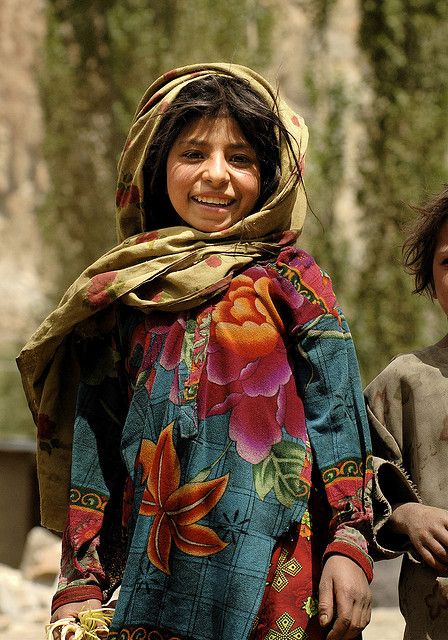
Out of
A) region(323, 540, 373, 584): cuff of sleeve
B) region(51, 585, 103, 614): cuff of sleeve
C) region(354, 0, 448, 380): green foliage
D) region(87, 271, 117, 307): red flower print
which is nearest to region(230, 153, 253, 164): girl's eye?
region(87, 271, 117, 307): red flower print

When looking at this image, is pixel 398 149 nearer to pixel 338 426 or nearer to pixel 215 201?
pixel 215 201

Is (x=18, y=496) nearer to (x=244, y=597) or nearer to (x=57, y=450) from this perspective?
(x=57, y=450)

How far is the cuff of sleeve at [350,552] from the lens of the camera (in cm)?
206

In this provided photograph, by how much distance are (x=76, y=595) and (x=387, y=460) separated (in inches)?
27.4

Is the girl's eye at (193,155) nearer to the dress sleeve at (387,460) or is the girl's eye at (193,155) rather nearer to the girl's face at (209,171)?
the girl's face at (209,171)

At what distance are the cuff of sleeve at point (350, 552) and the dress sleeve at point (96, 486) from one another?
490 millimetres

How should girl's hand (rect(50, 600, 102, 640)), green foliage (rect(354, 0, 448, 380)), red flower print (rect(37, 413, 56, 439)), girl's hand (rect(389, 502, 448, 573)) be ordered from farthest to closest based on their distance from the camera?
green foliage (rect(354, 0, 448, 380)) < red flower print (rect(37, 413, 56, 439)) < girl's hand (rect(50, 600, 102, 640)) < girl's hand (rect(389, 502, 448, 573))

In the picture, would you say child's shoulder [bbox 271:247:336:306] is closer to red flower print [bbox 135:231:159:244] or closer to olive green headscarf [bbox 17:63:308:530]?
olive green headscarf [bbox 17:63:308:530]

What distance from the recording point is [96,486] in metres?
2.36

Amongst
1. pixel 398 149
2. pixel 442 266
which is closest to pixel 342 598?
pixel 442 266

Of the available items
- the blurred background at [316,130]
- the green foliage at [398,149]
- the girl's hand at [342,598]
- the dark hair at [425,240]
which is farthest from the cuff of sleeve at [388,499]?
the green foliage at [398,149]

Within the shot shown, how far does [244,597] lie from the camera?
206 centimetres

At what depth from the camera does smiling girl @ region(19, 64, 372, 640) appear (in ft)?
6.91

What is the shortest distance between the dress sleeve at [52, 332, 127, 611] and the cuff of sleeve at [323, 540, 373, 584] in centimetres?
49
